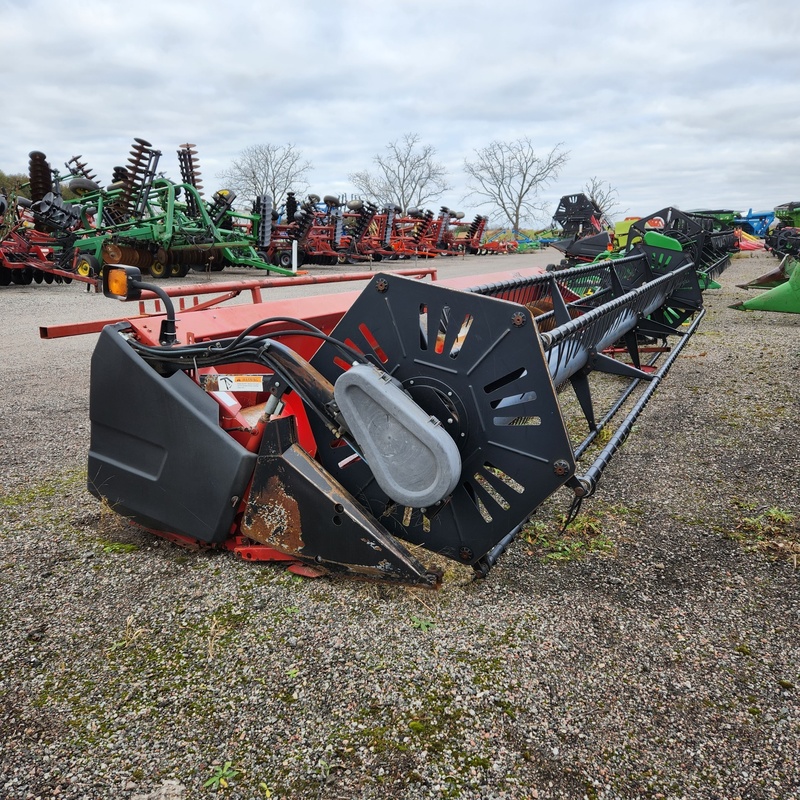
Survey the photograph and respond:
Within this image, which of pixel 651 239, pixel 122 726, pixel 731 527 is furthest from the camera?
pixel 651 239

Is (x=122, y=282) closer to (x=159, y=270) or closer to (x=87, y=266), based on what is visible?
(x=87, y=266)

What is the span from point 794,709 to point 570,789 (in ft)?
2.52

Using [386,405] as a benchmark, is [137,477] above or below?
below

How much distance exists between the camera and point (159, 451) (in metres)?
2.46

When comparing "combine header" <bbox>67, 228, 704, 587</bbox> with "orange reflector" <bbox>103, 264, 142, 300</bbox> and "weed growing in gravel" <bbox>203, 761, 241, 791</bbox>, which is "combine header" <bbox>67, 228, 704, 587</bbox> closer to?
"orange reflector" <bbox>103, 264, 142, 300</bbox>

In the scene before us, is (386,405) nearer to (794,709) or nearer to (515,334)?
(515,334)

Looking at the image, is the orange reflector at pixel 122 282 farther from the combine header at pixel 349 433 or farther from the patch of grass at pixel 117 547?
the patch of grass at pixel 117 547

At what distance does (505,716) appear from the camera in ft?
5.76

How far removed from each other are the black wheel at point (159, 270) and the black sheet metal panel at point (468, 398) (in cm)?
1396

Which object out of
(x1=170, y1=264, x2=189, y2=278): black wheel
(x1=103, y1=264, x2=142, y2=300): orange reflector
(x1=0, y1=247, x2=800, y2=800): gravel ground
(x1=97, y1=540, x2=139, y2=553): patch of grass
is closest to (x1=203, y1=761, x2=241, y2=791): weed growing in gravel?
(x1=0, y1=247, x2=800, y2=800): gravel ground

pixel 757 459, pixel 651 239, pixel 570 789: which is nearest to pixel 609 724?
pixel 570 789

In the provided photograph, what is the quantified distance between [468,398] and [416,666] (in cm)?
88

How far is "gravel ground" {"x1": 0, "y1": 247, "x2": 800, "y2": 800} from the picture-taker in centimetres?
159

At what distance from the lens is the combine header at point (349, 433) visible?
2.01 meters
